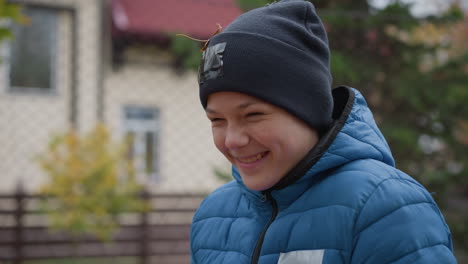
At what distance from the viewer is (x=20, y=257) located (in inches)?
225

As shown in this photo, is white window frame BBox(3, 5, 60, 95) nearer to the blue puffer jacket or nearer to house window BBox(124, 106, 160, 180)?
house window BBox(124, 106, 160, 180)

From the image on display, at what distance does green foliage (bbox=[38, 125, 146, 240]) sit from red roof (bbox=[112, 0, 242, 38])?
2.40 metres

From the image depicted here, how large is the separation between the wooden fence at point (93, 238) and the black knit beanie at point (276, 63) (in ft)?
16.4

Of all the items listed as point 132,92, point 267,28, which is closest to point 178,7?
point 132,92

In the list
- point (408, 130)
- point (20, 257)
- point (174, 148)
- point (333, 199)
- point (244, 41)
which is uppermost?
point (244, 41)

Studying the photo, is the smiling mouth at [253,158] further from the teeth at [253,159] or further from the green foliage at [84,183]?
the green foliage at [84,183]

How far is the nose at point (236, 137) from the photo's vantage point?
1092 mm

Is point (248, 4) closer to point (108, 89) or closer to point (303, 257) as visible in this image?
point (303, 257)

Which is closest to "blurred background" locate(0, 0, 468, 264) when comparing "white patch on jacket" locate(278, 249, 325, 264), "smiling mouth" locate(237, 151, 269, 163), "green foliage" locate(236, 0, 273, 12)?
"green foliage" locate(236, 0, 273, 12)

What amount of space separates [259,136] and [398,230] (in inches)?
13.2

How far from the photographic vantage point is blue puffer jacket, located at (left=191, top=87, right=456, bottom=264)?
96 cm

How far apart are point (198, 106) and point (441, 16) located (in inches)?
185

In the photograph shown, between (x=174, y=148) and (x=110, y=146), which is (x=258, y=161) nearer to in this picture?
(x=110, y=146)

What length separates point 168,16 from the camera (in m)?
8.02
